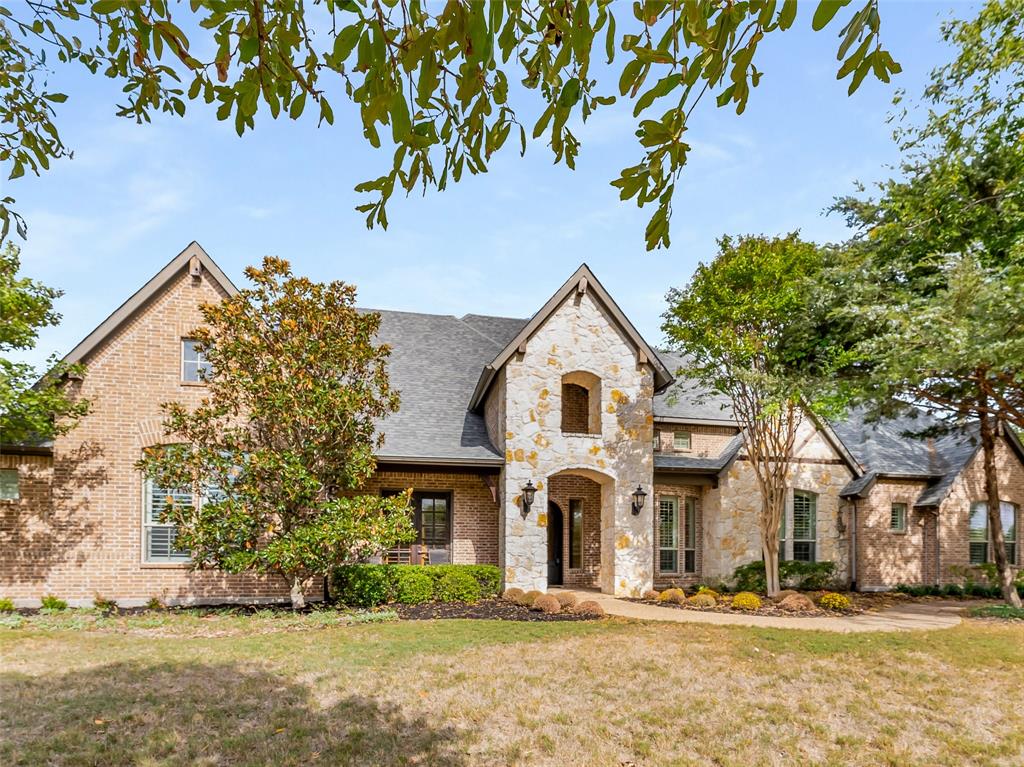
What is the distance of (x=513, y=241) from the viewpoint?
8344 millimetres

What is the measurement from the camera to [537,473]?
15.7 metres

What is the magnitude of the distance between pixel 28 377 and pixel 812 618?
14.6m

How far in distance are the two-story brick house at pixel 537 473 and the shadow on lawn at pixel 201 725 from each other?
667 centimetres

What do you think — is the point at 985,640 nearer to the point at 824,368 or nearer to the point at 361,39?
the point at 824,368

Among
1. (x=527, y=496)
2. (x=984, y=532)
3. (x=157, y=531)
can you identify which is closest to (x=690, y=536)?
(x=527, y=496)

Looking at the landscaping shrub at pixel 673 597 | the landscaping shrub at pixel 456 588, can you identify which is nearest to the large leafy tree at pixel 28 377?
the landscaping shrub at pixel 456 588

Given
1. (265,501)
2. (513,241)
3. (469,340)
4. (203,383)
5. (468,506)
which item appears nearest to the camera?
(513,241)

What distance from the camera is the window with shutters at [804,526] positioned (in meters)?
18.8

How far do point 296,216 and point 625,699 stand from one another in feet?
18.1

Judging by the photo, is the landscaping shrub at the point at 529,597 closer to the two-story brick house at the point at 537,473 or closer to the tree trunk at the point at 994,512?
the two-story brick house at the point at 537,473

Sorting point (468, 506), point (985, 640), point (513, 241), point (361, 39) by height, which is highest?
point (513, 241)

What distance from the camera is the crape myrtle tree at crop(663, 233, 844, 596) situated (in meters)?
15.2

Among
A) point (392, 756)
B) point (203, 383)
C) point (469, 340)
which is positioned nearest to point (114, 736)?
point (392, 756)

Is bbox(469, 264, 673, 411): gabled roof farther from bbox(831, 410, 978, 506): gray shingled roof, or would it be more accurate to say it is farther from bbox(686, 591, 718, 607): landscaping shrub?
bbox(831, 410, 978, 506): gray shingled roof
